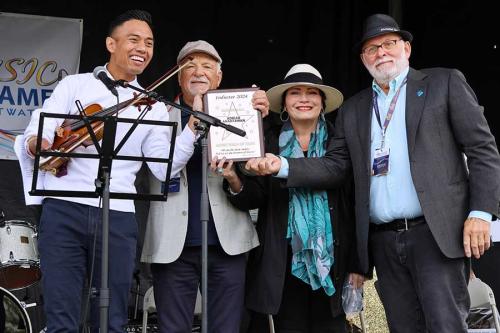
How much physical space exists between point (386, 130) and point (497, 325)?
188 cm

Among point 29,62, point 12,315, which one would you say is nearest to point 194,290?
point 12,315

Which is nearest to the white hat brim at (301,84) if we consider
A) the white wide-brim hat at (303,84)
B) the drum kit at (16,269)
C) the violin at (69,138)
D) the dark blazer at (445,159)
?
the white wide-brim hat at (303,84)

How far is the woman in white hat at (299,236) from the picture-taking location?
4117mm

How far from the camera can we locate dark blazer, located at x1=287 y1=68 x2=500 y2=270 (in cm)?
368

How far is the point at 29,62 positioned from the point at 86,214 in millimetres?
Result: 2817

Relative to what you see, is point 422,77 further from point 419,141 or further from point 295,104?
point 295,104

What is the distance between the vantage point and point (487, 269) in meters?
5.99

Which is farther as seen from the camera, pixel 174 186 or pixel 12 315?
pixel 12 315

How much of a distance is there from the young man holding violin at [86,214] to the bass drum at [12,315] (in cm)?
173

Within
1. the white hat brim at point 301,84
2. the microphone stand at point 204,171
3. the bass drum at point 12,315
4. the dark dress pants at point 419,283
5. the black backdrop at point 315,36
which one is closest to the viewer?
the microphone stand at point 204,171

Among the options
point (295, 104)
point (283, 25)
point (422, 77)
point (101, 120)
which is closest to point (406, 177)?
point (422, 77)

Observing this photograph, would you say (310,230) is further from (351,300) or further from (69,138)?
(69,138)

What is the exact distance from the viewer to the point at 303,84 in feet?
14.3

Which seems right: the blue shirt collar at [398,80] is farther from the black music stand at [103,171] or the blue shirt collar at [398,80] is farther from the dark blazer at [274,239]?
the black music stand at [103,171]
